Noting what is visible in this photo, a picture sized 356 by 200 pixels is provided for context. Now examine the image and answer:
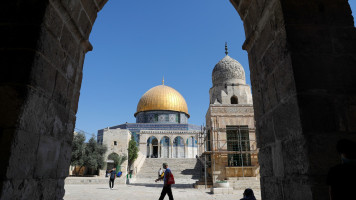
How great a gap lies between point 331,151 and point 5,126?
7.56 ft

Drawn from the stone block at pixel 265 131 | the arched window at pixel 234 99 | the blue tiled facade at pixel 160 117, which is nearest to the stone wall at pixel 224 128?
the arched window at pixel 234 99

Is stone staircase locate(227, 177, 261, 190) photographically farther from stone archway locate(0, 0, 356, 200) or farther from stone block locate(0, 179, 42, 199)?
stone block locate(0, 179, 42, 199)

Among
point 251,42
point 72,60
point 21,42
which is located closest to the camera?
point 21,42

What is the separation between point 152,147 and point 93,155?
40.8ft

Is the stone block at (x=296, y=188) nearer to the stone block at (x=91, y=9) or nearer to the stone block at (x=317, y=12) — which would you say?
the stone block at (x=317, y=12)

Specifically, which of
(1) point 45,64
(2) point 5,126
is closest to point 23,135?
(2) point 5,126

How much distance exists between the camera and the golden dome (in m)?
33.0

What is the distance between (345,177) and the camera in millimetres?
1346

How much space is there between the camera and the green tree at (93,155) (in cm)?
1925

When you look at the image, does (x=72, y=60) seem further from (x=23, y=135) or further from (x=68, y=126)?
(x=23, y=135)

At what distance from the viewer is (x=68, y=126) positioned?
247 centimetres

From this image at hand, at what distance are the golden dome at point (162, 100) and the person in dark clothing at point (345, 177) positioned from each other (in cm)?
3146

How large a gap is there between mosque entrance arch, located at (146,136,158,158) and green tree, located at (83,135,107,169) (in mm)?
9399

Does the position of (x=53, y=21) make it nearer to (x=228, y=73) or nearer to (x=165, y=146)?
(x=228, y=73)
